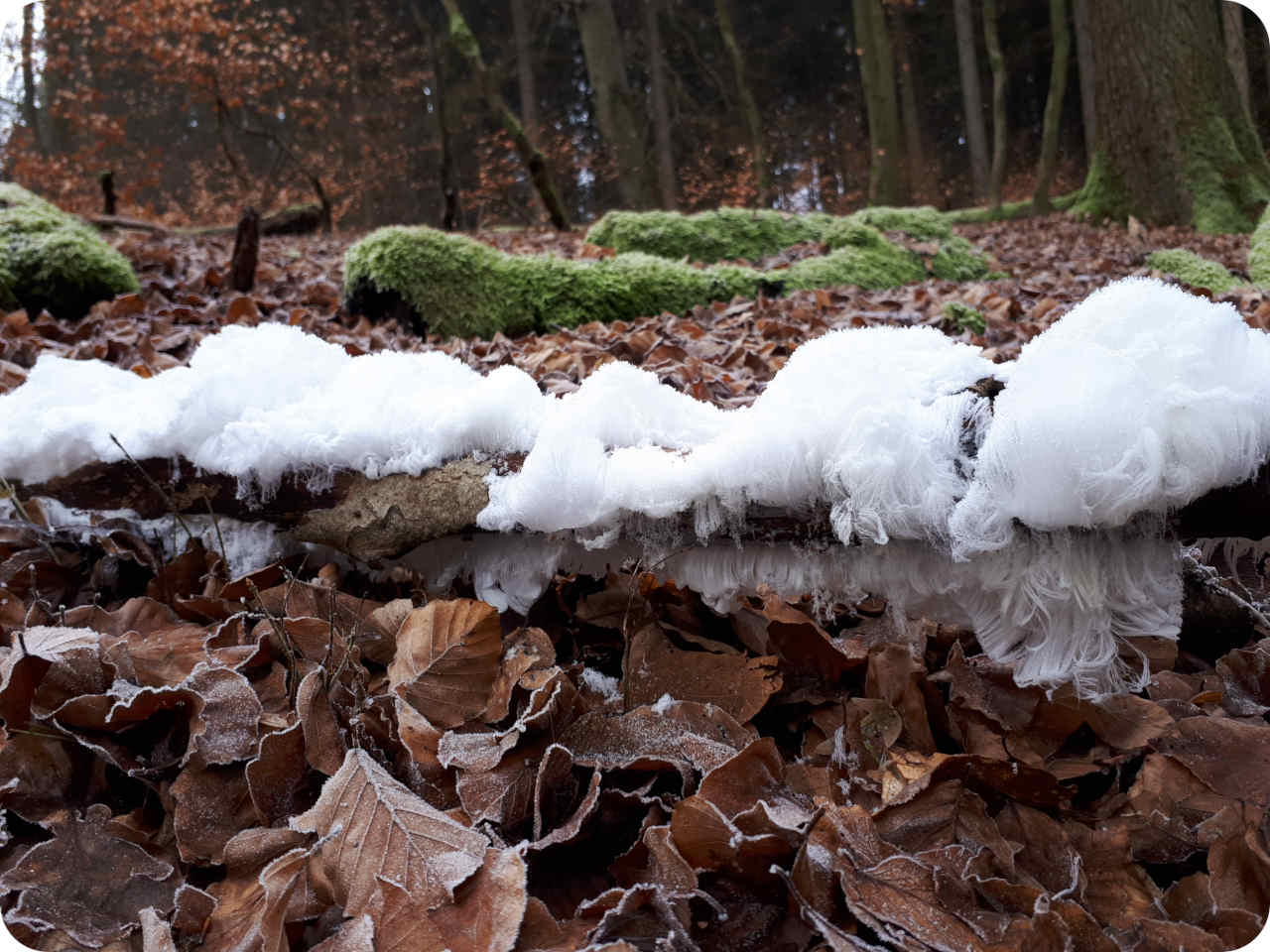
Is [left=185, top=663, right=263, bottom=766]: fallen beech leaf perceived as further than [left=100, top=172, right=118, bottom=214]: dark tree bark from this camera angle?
No

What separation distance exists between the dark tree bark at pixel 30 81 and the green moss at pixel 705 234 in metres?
7.54

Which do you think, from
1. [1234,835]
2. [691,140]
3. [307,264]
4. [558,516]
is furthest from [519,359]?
[691,140]

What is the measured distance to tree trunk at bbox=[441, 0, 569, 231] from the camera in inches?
368

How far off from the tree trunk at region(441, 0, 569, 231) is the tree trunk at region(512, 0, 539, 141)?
5931 mm

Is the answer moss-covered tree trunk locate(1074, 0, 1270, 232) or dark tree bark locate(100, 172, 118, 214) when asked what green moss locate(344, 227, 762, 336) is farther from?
moss-covered tree trunk locate(1074, 0, 1270, 232)

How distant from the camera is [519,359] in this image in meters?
2.94

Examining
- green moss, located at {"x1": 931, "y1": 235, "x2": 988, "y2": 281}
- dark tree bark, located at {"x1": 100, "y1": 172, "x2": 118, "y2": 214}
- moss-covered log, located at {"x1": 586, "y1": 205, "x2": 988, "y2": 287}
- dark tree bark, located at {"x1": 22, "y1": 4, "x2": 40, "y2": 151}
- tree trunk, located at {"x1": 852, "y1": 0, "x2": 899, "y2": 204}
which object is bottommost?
green moss, located at {"x1": 931, "y1": 235, "x2": 988, "y2": 281}

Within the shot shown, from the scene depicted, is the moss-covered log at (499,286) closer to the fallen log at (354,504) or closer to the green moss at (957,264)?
the green moss at (957,264)

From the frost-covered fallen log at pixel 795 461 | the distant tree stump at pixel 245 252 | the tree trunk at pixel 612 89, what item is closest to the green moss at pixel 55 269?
the distant tree stump at pixel 245 252

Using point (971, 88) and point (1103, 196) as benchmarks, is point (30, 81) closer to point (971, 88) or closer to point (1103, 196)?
point (1103, 196)

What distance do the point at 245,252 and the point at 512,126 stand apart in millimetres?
5095

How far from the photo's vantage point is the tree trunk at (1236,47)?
7844mm

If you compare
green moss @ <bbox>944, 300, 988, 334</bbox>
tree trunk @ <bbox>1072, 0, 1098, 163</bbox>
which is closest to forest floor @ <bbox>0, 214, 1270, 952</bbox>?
green moss @ <bbox>944, 300, 988, 334</bbox>

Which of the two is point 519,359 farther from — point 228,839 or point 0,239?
point 0,239
